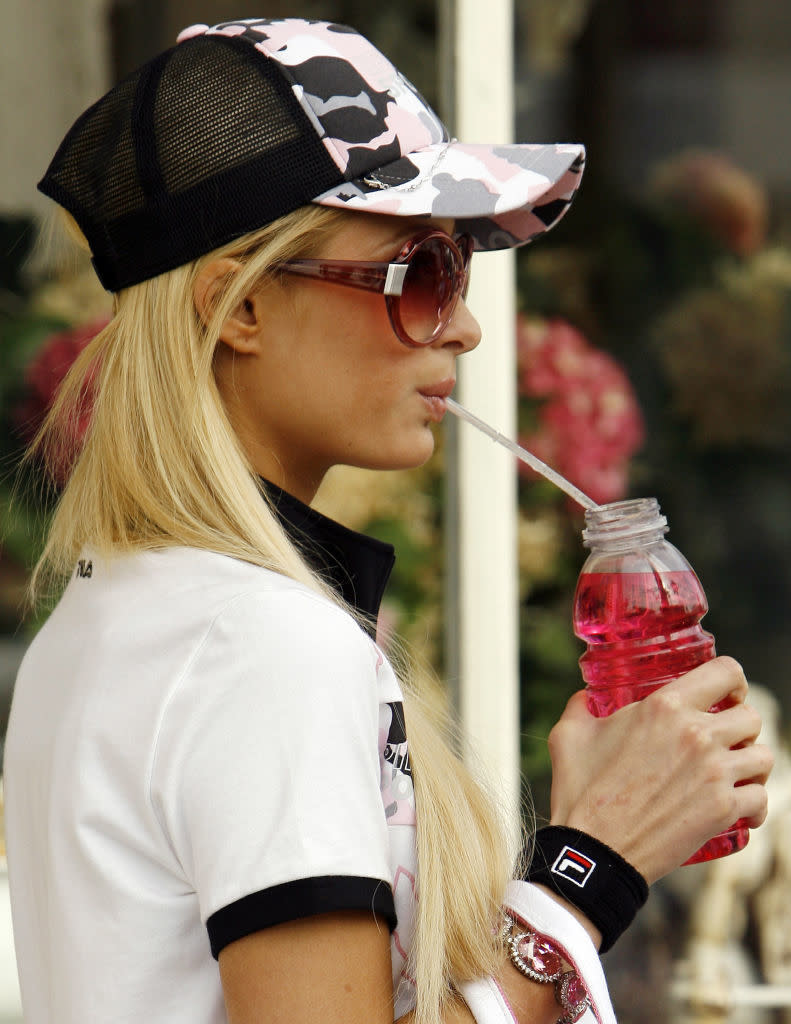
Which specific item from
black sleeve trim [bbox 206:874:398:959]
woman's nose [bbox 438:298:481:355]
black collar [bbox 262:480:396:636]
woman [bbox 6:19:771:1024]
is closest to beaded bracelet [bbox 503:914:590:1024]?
woman [bbox 6:19:771:1024]

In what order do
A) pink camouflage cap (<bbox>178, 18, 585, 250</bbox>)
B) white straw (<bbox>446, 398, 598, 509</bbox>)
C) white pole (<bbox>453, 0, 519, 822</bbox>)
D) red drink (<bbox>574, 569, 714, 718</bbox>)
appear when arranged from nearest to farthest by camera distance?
1. pink camouflage cap (<bbox>178, 18, 585, 250</bbox>)
2. red drink (<bbox>574, 569, 714, 718</bbox>)
3. white straw (<bbox>446, 398, 598, 509</bbox>)
4. white pole (<bbox>453, 0, 519, 822</bbox>)

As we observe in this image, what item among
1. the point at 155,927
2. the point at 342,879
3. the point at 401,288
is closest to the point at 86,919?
Answer: the point at 155,927

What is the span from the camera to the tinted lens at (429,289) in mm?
1177

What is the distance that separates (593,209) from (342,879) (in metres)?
2.52

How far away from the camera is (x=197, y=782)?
90 cm

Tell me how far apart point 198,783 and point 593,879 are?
33 centimetres

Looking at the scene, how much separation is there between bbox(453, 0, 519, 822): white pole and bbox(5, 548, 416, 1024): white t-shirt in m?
1.81

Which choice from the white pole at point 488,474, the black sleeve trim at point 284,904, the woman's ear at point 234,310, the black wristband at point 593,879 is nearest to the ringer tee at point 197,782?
the black sleeve trim at point 284,904

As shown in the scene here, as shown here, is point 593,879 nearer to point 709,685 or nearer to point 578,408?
point 709,685

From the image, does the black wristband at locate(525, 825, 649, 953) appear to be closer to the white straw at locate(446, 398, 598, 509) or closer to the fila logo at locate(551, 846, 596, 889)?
the fila logo at locate(551, 846, 596, 889)

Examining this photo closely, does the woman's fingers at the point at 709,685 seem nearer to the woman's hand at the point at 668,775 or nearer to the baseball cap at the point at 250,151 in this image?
the woman's hand at the point at 668,775

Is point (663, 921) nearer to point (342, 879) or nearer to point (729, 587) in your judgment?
point (729, 587)

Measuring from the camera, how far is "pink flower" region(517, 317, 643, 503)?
305 cm

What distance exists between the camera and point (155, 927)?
3.14ft
